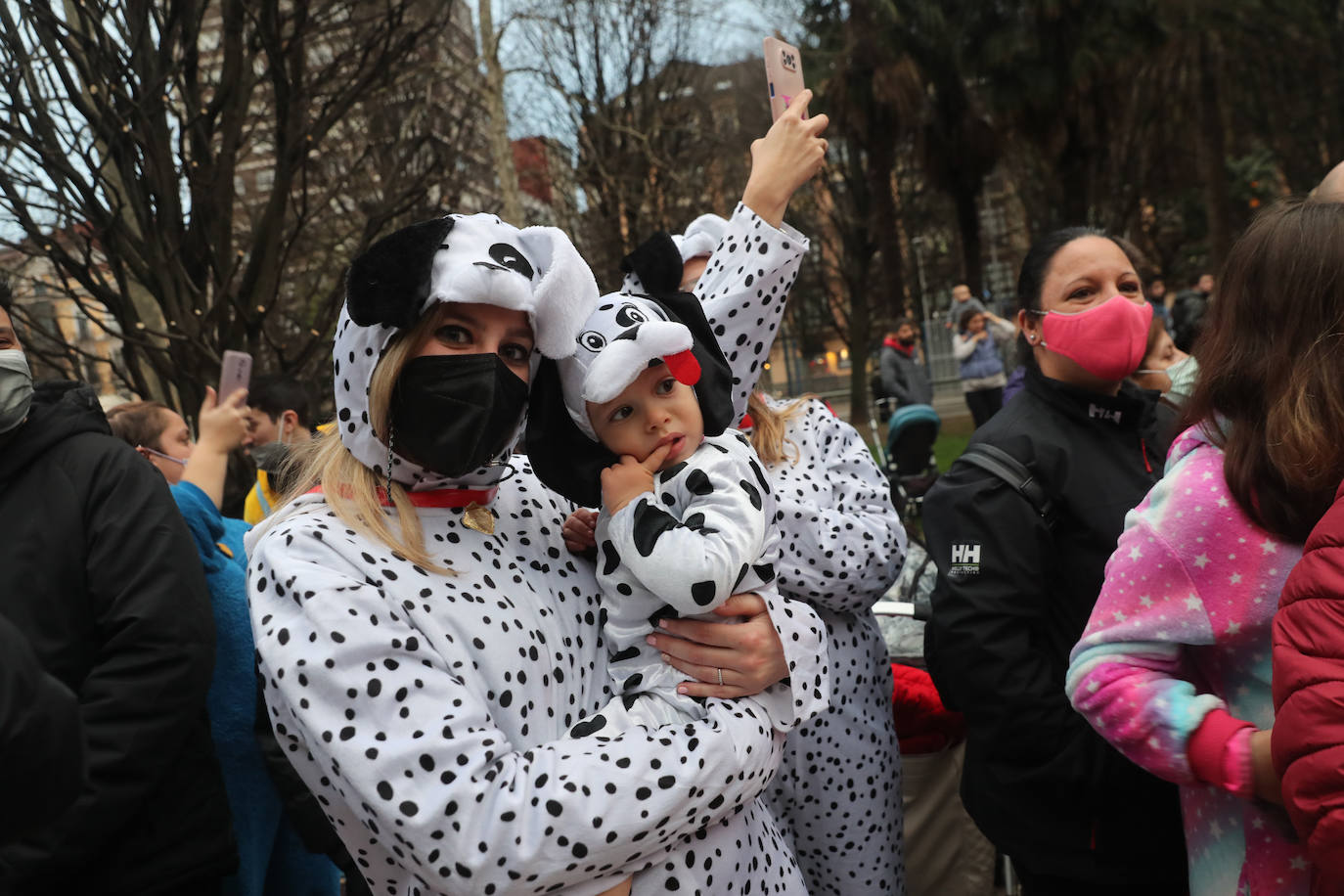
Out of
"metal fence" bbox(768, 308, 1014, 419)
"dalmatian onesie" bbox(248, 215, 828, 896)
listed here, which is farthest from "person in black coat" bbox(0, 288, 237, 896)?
"metal fence" bbox(768, 308, 1014, 419)

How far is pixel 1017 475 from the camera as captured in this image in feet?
8.10

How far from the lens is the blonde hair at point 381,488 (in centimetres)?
158

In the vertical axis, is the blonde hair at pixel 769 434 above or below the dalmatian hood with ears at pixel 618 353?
below

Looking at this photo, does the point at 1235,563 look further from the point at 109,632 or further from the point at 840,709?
the point at 109,632

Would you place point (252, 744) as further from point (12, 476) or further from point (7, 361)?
point (7, 361)

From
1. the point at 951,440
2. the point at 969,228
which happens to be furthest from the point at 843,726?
the point at 969,228

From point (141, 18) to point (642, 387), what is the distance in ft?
13.7

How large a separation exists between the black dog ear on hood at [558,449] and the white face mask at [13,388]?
1.21 metres

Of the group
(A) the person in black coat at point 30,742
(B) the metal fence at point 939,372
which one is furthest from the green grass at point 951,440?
(A) the person in black coat at point 30,742

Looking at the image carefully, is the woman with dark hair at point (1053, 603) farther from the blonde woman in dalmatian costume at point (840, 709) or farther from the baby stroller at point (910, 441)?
the baby stroller at point (910, 441)

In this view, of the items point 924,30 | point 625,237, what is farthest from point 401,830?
point 924,30

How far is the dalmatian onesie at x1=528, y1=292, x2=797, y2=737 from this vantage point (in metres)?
1.66

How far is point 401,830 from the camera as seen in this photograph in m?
1.36

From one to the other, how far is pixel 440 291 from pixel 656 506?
53 cm
